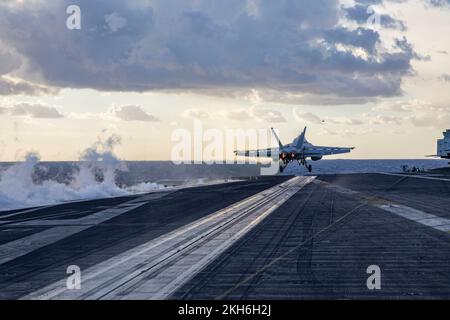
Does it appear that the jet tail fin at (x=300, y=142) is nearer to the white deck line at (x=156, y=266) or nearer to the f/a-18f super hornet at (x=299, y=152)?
the f/a-18f super hornet at (x=299, y=152)

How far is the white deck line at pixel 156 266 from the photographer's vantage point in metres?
11.8

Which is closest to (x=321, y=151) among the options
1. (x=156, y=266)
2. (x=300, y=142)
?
(x=300, y=142)

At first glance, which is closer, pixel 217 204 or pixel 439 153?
pixel 217 204

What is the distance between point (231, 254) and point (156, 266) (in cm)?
289

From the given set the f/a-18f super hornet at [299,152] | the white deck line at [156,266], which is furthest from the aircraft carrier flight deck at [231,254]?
the f/a-18f super hornet at [299,152]

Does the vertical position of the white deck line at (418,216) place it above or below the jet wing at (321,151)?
below

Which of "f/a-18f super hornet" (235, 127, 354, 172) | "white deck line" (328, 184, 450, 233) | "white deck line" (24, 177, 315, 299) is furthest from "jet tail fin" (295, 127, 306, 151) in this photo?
"white deck line" (24, 177, 315, 299)

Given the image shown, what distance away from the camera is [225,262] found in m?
15.1

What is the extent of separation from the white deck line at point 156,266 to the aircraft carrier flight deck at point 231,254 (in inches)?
1.3

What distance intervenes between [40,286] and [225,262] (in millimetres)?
5351

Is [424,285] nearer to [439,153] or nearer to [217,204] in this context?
[217,204]

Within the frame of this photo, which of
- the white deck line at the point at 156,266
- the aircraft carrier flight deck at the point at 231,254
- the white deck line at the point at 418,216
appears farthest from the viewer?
the white deck line at the point at 418,216

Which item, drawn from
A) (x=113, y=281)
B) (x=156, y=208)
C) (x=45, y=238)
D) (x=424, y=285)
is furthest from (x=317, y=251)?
(x=156, y=208)

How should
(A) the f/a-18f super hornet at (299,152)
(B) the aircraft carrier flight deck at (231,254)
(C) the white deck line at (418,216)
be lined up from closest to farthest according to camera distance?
(B) the aircraft carrier flight deck at (231,254) < (C) the white deck line at (418,216) < (A) the f/a-18f super hornet at (299,152)
